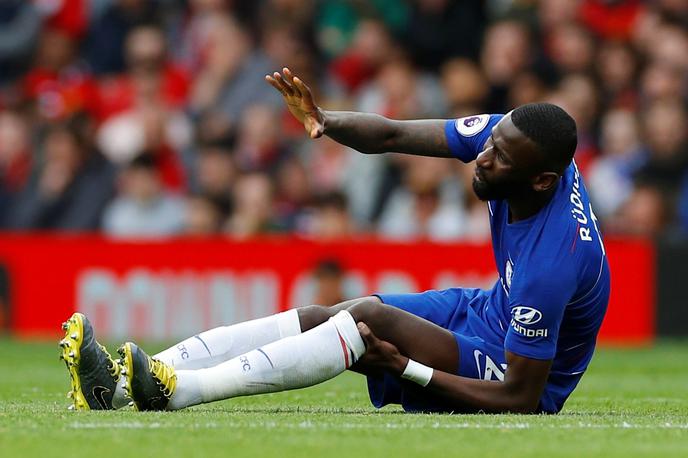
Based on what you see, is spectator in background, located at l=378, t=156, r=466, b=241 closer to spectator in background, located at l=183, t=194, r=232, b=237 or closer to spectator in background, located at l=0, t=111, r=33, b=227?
spectator in background, located at l=183, t=194, r=232, b=237

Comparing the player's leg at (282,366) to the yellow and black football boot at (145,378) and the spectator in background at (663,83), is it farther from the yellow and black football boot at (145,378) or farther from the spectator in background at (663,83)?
the spectator in background at (663,83)

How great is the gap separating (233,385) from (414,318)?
0.96 m

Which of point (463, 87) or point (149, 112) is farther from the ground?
point (463, 87)

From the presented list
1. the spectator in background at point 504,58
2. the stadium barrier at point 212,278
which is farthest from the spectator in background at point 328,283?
the spectator in background at point 504,58

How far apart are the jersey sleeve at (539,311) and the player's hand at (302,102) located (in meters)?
1.33

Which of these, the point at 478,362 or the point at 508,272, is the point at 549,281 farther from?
the point at 478,362

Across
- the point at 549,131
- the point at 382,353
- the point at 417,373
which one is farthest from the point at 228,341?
the point at 549,131

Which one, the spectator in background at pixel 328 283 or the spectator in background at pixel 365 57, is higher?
the spectator in background at pixel 365 57

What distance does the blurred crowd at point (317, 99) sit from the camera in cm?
1495

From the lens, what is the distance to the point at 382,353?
6.83m

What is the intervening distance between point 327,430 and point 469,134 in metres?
1.95

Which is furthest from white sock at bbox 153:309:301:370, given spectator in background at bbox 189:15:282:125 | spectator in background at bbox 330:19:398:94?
spectator in background at bbox 330:19:398:94

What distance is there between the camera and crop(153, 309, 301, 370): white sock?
7.11 m

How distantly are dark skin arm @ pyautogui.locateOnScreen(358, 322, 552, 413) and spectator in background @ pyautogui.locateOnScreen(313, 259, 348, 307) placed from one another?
7.16m
